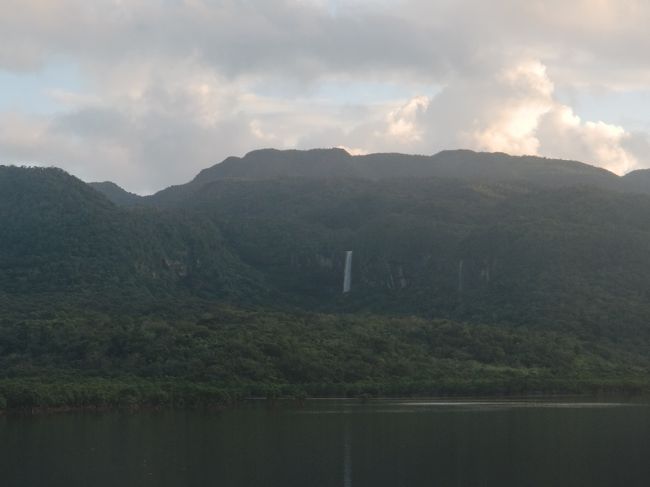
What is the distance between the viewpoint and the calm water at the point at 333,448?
123 ft

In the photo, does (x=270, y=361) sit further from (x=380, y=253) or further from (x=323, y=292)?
(x=380, y=253)

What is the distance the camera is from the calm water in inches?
1475

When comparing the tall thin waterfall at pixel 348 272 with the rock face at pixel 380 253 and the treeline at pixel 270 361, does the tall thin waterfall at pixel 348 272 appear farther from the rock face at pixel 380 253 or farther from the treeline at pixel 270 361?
the treeline at pixel 270 361

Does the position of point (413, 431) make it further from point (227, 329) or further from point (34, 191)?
point (34, 191)

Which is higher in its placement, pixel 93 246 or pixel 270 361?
pixel 93 246

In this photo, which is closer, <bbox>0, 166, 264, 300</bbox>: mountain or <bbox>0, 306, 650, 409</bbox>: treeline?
<bbox>0, 306, 650, 409</bbox>: treeline

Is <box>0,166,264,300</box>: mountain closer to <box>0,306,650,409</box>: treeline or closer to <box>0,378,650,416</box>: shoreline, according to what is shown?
<box>0,306,650,409</box>: treeline

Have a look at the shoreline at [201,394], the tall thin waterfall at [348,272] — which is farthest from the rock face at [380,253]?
the shoreline at [201,394]

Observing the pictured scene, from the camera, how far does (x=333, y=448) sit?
44.5 m

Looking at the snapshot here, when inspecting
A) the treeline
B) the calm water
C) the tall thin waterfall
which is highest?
the tall thin waterfall

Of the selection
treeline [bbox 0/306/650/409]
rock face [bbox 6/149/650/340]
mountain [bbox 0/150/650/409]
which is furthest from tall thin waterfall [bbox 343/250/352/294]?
treeline [bbox 0/306/650/409]

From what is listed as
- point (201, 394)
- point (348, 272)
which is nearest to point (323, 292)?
point (348, 272)

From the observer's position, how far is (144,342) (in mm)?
79188

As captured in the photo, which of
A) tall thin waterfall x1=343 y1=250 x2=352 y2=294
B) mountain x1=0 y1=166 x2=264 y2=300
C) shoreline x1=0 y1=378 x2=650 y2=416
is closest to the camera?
shoreline x1=0 y1=378 x2=650 y2=416
